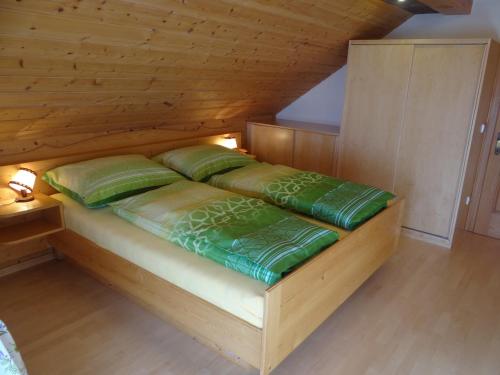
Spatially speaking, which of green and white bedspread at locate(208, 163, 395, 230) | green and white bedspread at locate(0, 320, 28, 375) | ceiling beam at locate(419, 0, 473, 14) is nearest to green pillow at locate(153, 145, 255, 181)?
green and white bedspread at locate(208, 163, 395, 230)

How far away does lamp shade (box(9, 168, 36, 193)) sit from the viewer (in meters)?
2.42

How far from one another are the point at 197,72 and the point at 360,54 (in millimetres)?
1417

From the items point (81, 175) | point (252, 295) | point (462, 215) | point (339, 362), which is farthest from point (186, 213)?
point (462, 215)

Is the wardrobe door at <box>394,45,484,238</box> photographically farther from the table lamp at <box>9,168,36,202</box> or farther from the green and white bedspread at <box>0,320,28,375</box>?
the green and white bedspread at <box>0,320,28,375</box>

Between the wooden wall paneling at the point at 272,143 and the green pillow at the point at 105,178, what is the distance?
1.48 metres

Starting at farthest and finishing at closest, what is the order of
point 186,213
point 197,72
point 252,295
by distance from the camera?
point 197,72
point 186,213
point 252,295

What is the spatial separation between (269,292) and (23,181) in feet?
5.94

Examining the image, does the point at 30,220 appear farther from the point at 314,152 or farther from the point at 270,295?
the point at 314,152

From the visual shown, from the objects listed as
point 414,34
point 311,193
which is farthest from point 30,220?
point 414,34

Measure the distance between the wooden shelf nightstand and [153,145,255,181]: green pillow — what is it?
93 cm

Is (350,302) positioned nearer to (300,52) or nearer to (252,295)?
(252,295)

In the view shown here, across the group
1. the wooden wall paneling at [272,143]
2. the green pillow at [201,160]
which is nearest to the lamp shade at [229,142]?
the wooden wall paneling at [272,143]

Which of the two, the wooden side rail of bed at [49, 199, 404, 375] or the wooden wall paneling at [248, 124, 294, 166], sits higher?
the wooden wall paneling at [248, 124, 294, 166]

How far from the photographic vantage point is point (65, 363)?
1849mm
